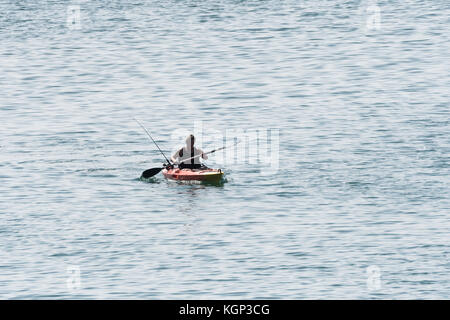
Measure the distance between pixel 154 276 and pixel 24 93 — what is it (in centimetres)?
2936

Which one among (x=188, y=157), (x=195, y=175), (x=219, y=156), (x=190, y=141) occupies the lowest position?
(x=195, y=175)

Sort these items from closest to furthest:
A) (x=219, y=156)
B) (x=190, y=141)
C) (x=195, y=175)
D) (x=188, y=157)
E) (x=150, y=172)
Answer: (x=195, y=175) → (x=190, y=141) → (x=188, y=157) → (x=150, y=172) → (x=219, y=156)

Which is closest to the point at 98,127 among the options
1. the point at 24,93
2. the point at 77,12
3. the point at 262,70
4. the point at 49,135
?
the point at 49,135

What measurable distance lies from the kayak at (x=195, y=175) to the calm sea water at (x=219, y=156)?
37cm

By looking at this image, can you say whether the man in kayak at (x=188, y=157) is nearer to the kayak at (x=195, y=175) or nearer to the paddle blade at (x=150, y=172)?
the kayak at (x=195, y=175)

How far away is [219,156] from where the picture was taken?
140ft

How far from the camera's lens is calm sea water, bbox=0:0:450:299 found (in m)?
29.1

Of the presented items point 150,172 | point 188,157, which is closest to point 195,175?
point 188,157

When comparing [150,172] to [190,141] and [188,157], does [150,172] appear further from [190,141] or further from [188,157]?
[190,141]

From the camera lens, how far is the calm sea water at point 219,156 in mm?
29141

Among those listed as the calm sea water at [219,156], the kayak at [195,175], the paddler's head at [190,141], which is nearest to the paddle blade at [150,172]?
the kayak at [195,175]

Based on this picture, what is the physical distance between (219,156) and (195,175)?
5.02m

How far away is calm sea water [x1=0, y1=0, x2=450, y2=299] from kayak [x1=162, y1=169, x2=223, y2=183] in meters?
0.37
